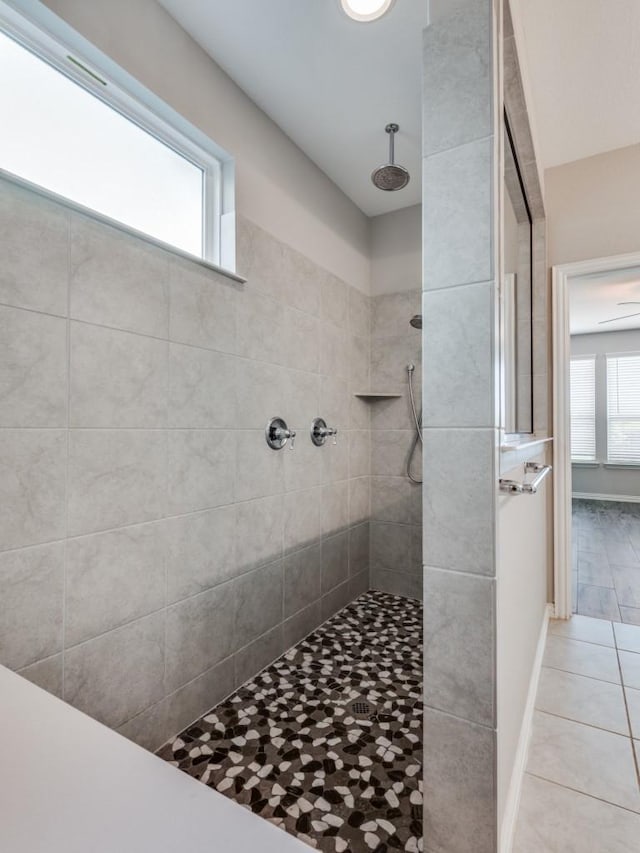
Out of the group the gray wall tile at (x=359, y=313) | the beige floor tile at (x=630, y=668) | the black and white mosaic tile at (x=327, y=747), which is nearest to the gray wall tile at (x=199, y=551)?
the black and white mosaic tile at (x=327, y=747)

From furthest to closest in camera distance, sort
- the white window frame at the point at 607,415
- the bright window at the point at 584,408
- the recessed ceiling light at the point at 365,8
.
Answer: the bright window at the point at 584,408, the white window frame at the point at 607,415, the recessed ceiling light at the point at 365,8

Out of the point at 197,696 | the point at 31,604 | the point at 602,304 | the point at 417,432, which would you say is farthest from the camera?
the point at 602,304

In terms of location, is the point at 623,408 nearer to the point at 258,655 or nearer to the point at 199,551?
the point at 258,655

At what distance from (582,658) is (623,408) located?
590 cm

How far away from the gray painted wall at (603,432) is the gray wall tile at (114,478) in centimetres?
677

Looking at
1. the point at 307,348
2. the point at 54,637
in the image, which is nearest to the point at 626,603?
the point at 307,348

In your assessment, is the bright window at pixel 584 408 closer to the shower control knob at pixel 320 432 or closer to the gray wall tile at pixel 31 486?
the shower control knob at pixel 320 432

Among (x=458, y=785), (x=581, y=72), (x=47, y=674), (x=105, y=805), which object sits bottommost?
(x=458, y=785)

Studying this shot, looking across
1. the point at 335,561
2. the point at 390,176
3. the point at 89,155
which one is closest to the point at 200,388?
the point at 89,155

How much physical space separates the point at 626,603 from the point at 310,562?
2.06 metres

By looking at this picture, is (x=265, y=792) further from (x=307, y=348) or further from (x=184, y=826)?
(x=307, y=348)

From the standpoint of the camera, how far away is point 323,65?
183cm

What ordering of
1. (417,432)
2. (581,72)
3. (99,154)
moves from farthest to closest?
(417,432)
(581,72)
(99,154)

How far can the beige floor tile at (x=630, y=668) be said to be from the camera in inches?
75.1
